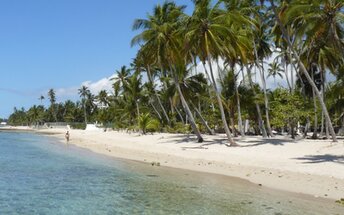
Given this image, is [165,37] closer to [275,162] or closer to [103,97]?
[275,162]

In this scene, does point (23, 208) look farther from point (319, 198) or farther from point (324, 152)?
point (324, 152)

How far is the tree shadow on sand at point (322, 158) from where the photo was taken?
19250 mm

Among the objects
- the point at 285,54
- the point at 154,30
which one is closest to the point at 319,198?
the point at 154,30

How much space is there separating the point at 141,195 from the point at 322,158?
10246mm

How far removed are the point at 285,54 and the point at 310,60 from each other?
22.9 feet

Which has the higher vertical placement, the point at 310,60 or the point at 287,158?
the point at 310,60

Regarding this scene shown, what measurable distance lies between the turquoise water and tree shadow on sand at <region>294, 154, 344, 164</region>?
4.79 metres

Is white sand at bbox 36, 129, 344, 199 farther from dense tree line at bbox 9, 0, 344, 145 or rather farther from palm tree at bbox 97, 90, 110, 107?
palm tree at bbox 97, 90, 110, 107

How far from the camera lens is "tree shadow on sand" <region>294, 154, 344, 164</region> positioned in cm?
1925

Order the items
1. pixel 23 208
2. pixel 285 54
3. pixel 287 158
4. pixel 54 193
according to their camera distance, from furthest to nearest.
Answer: pixel 285 54 → pixel 287 158 → pixel 54 193 → pixel 23 208

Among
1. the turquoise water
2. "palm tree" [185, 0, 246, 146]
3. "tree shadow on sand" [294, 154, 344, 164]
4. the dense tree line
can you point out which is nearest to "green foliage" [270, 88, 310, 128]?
the dense tree line

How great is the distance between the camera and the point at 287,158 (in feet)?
71.2

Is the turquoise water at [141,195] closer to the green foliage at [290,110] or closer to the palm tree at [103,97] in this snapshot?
the green foliage at [290,110]

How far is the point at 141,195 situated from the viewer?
14445 millimetres
